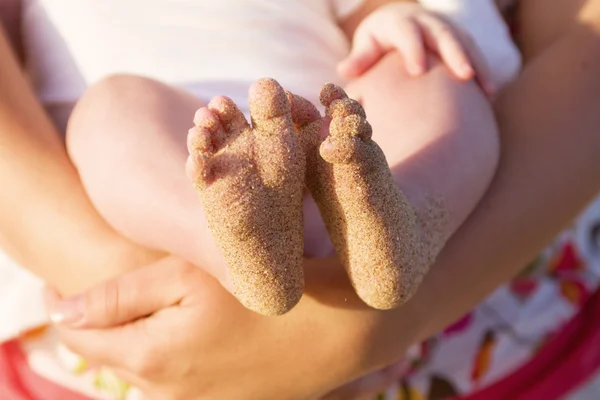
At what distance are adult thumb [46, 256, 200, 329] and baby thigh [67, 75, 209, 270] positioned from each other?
0.08ft

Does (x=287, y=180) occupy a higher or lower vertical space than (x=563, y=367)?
higher

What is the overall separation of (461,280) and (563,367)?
0.33 metres

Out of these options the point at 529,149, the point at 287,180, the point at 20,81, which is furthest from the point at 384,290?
the point at 20,81

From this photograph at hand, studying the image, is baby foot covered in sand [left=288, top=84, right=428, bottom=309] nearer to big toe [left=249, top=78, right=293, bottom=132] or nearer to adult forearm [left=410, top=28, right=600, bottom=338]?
big toe [left=249, top=78, right=293, bottom=132]

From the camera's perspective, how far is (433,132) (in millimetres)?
577

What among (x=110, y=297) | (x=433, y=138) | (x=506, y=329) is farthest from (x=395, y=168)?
(x=506, y=329)

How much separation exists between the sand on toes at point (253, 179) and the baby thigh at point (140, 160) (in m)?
0.09

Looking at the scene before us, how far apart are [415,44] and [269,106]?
31cm

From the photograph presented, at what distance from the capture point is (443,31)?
0.68 m

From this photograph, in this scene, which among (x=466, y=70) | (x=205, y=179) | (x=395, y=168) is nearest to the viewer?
(x=205, y=179)

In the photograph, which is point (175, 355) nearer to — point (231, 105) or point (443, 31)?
point (231, 105)

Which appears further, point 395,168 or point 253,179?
point 395,168

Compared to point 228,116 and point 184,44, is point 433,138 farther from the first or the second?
point 184,44

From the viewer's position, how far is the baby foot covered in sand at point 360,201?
406mm
